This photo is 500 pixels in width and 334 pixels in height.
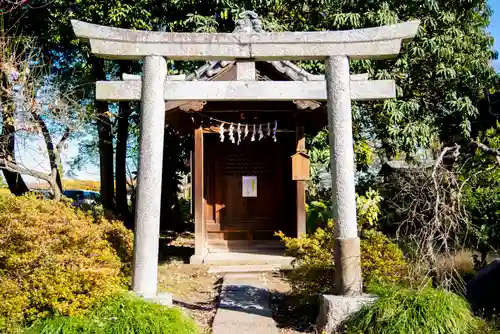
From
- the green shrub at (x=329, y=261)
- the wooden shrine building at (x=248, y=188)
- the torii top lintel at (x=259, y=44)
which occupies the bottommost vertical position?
the green shrub at (x=329, y=261)

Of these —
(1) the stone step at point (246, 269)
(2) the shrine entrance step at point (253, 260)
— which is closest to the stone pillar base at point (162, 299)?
(1) the stone step at point (246, 269)

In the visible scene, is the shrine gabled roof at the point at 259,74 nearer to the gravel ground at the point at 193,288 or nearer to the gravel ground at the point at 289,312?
the gravel ground at the point at 193,288

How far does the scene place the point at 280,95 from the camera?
5.80m

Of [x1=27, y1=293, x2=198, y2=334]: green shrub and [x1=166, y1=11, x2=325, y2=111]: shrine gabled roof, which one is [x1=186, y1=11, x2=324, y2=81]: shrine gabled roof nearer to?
[x1=166, y1=11, x2=325, y2=111]: shrine gabled roof

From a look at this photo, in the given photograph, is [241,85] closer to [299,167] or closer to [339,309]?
[339,309]

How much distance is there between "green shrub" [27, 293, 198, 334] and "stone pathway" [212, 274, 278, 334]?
2.44ft

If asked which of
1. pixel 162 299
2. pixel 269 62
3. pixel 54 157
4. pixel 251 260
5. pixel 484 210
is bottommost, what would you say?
pixel 251 260

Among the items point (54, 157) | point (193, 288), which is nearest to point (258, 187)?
point (193, 288)

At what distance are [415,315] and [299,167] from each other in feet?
17.7

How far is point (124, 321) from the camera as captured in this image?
4.64 metres

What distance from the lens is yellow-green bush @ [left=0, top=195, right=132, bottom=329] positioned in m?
4.61

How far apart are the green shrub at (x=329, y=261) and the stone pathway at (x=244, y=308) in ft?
2.30

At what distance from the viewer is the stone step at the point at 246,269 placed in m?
9.02

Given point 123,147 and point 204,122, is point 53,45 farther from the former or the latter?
point 204,122
